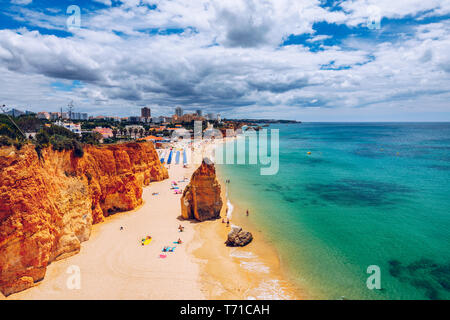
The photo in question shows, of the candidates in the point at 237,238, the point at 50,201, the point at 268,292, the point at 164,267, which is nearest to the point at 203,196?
the point at 237,238

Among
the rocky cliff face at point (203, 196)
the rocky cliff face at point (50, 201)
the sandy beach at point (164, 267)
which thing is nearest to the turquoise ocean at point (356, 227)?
the sandy beach at point (164, 267)

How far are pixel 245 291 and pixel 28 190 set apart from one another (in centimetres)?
1240

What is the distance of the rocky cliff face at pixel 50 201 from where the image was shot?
36.3 ft

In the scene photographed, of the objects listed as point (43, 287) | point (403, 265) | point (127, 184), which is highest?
point (127, 184)

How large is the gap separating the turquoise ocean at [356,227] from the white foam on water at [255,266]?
4.70 feet

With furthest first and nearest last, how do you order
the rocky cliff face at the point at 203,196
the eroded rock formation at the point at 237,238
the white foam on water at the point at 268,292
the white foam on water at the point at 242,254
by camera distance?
1. the rocky cliff face at the point at 203,196
2. the eroded rock formation at the point at 237,238
3. the white foam on water at the point at 242,254
4. the white foam on water at the point at 268,292

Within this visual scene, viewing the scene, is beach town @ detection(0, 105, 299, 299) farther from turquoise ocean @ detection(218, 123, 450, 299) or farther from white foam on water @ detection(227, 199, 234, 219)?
turquoise ocean @ detection(218, 123, 450, 299)

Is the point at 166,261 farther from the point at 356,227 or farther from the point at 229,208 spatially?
the point at 356,227

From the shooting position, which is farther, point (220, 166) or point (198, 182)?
point (220, 166)

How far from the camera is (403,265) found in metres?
15.7

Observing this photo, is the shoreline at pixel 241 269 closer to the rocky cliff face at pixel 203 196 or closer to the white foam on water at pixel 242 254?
the white foam on water at pixel 242 254

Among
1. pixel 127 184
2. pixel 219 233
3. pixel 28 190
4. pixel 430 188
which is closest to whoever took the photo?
pixel 28 190

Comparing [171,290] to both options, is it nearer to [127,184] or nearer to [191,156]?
[127,184]
